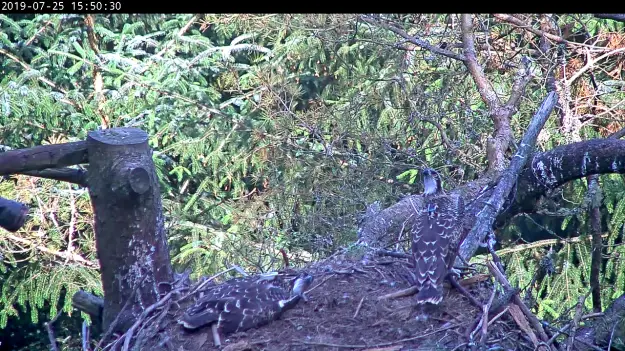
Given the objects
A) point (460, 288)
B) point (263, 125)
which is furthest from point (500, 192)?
point (263, 125)

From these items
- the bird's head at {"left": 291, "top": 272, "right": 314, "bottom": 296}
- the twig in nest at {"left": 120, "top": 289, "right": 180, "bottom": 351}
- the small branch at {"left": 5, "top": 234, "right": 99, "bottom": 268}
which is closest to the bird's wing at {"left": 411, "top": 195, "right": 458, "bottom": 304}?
the bird's head at {"left": 291, "top": 272, "right": 314, "bottom": 296}

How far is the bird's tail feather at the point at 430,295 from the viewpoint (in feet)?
15.8

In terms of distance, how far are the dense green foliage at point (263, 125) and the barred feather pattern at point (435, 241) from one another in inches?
73.8

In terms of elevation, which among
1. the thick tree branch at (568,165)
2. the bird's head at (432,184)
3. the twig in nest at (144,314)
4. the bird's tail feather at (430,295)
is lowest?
the twig in nest at (144,314)

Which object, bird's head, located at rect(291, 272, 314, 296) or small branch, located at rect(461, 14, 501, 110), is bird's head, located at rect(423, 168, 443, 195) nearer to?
bird's head, located at rect(291, 272, 314, 296)

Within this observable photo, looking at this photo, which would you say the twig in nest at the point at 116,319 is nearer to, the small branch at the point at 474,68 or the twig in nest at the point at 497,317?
the twig in nest at the point at 497,317

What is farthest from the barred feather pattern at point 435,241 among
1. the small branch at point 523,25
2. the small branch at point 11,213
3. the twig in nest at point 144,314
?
the small branch at point 523,25

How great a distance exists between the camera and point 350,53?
10.7 meters

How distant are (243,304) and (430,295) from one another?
3.69ft

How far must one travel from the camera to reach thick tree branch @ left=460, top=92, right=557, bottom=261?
5.21 metres

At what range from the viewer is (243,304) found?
15.9 ft

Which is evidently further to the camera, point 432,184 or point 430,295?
point 432,184

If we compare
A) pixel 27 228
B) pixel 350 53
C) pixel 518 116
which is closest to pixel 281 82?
pixel 350 53
